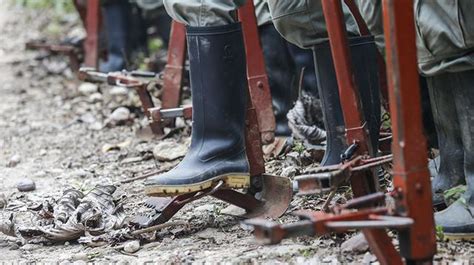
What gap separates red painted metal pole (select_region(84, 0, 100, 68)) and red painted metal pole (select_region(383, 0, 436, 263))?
4.50 meters

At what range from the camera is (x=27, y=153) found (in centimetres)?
482

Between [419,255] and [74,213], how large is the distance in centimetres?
138

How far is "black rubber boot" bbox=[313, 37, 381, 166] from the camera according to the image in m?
3.08

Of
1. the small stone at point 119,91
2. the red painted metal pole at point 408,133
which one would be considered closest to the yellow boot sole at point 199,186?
the red painted metal pole at point 408,133

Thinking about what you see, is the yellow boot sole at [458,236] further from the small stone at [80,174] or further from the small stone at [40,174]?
the small stone at [40,174]

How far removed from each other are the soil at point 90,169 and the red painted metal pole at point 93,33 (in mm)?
237

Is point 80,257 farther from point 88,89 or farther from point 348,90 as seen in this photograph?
point 88,89

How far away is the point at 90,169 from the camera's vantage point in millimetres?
4309

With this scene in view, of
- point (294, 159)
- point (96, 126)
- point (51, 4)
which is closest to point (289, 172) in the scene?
point (294, 159)

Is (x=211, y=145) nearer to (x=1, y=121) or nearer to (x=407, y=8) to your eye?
(x=407, y=8)

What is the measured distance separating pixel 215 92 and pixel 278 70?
58.6 inches

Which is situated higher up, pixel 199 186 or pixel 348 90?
pixel 348 90

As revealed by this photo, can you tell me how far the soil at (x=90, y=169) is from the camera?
2.67m

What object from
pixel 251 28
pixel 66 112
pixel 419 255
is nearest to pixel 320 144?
pixel 251 28
